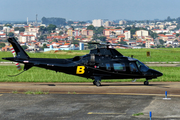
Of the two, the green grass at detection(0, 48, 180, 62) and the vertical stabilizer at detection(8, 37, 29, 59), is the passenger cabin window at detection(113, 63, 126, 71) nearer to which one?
the vertical stabilizer at detection(8, 37, 29, 59)

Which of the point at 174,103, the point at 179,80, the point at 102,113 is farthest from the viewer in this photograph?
the point at 179,80

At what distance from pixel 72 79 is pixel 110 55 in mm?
6589

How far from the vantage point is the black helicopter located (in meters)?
28.5

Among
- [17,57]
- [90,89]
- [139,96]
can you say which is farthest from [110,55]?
[17,57]

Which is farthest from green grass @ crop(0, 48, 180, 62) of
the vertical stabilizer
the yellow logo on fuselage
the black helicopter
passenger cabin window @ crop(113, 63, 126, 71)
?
the vertical stabilizer

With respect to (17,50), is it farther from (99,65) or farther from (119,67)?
(119,67)

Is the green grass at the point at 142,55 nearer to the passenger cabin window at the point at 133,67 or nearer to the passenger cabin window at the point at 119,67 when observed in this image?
the passenger cabin window at the point at 133,67

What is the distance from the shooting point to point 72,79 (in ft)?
111

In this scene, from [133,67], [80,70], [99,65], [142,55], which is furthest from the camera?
[142,55]

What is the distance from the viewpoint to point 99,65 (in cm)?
2873

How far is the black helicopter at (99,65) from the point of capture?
28547 millimetres

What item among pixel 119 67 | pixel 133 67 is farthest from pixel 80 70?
pixel 133 67

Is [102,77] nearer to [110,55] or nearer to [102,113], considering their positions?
[110,55]

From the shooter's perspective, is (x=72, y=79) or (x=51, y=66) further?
(x=72, y=79)
